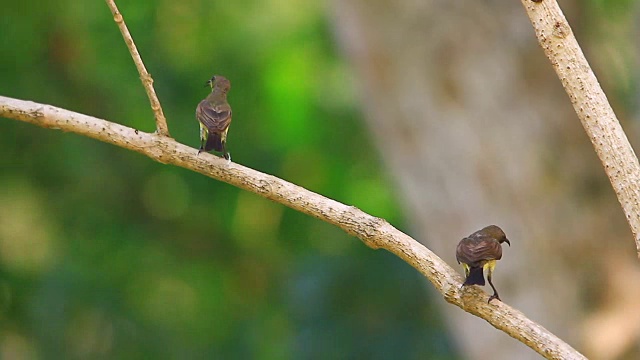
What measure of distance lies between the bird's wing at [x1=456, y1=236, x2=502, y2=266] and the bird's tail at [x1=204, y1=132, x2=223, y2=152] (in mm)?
495

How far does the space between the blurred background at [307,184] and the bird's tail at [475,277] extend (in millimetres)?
3115

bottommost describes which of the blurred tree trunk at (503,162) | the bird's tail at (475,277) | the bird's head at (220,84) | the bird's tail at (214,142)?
the bird's tail at (475,277)

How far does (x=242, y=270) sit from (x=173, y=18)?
75.4 inches

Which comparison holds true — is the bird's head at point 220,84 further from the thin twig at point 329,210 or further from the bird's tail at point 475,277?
the bird's tail at point 475,277

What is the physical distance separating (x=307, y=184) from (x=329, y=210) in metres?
6.08

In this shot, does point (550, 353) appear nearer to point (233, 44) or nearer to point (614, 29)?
point (614, 29)

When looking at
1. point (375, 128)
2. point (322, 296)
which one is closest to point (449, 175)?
point (375, 128)

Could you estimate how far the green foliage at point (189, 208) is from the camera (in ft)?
22.2

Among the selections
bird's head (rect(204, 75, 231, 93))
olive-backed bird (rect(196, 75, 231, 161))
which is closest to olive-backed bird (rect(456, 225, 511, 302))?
olive-backed bird (rect(196, 75, 231, 161))

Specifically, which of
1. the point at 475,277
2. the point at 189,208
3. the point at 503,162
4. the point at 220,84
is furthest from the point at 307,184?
the point at 475,277

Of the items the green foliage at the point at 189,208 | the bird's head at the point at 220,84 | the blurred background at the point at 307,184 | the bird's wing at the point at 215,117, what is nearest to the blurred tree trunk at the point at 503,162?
the blurred background at the point at 307,184

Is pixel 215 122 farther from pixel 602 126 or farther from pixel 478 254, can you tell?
pixel 602 126

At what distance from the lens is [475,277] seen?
1775 mm

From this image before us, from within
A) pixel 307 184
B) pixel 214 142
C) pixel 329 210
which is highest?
pixel 307 184
